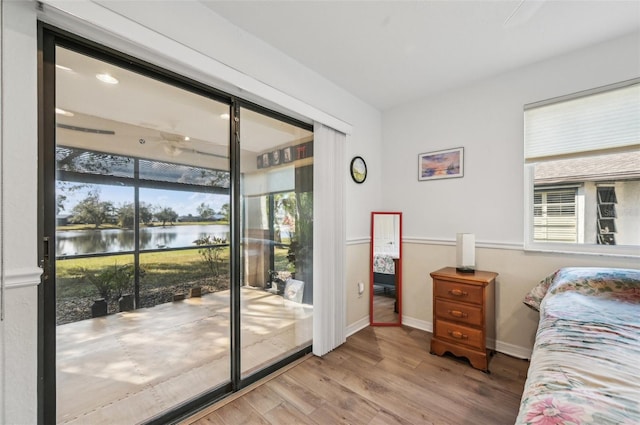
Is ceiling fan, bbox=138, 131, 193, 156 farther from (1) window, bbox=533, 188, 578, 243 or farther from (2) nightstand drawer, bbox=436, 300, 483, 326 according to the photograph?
(1) window, bbox=533, 188, 578, 243

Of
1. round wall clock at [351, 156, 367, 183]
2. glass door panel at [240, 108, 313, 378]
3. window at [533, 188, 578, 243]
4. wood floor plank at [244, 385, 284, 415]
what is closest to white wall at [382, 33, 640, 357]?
window at [533, 188, 578, 243]

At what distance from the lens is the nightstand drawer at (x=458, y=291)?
2.15 meters

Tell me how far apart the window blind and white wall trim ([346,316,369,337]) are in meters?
2.36

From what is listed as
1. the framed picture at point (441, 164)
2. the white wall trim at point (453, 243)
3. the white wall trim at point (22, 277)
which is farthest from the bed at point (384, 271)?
the white wall trim at point (22, 277)

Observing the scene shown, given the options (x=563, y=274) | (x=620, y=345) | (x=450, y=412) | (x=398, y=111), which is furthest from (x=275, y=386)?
(x=398, y=111)

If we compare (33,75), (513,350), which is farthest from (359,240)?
(33,75)

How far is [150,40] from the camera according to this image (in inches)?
54.5

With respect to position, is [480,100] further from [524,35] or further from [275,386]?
[275,386]

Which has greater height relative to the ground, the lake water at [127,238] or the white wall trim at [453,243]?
the lake water at [127,238]

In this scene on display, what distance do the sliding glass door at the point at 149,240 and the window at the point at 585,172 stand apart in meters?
2.37

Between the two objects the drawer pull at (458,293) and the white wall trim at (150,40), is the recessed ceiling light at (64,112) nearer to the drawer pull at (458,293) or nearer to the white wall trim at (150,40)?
the white wall trim at (150,40)

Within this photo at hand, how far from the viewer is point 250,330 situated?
2043mm

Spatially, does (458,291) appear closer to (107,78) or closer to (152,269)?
(152,269)

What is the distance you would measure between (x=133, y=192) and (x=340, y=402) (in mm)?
1917
